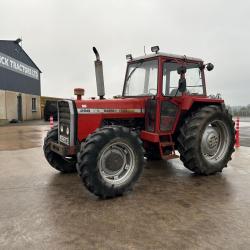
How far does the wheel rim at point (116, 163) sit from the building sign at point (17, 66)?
2247cm

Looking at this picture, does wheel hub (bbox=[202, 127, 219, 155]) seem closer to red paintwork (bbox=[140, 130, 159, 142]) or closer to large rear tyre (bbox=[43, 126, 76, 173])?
red paintwork (bbox=[140, 130, 159, 142])

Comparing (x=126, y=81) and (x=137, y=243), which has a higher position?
(x=126, y=81)

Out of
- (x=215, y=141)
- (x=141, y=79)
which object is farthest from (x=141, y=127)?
(x=215, y=141)

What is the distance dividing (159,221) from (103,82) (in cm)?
272

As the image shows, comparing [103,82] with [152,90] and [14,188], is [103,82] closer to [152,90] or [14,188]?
[152,90]

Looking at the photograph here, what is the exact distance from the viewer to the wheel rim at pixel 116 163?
472 centimetres

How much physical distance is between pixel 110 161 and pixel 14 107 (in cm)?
2309

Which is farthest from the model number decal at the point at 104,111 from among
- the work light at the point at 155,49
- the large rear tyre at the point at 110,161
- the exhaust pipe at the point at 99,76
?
the work light at the point at 155,49

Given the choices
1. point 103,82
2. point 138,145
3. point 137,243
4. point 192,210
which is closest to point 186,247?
point 137,243

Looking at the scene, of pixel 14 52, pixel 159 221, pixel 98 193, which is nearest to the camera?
pixel 159 221

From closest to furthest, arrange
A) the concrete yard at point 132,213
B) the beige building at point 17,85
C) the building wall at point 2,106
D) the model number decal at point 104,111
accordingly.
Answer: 1. the concrete yard at point 132,213
2. the model number decal at point 104,111
3. the building wall at point 2,106
4. the beige building at point 17,85

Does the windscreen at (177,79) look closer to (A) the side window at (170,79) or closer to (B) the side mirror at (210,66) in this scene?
(A) the side window at (170,79)

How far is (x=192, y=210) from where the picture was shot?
4059 millimetres

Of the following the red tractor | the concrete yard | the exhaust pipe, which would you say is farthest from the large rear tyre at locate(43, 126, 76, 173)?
the exhaust pipe
